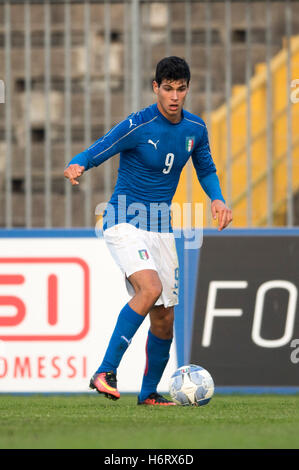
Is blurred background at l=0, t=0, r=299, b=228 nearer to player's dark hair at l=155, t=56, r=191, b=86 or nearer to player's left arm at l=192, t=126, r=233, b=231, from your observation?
player's left arm at l=192, t=126, r=233, b=231

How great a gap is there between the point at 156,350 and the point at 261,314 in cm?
168

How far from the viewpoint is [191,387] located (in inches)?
214

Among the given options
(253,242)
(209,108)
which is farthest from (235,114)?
(253,242)

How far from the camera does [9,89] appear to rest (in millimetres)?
7855

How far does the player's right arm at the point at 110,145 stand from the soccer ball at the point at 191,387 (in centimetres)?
117

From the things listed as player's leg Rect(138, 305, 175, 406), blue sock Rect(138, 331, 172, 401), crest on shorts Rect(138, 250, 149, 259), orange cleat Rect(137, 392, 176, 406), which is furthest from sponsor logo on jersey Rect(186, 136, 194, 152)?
orange cleat Rect(137, 392, 176, 406)

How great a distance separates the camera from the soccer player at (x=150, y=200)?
Result: 17.1ft

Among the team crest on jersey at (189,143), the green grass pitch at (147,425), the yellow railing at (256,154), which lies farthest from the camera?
the yellow railing at (256,154)

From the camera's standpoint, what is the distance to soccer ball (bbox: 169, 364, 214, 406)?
17.9ft

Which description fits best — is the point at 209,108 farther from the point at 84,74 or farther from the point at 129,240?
the point at 129,240

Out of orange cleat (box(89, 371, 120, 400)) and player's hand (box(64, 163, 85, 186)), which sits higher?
player's hand (box(64, 163, 85, 186))

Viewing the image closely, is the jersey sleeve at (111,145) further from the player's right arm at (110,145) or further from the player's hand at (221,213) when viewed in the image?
the player's hand at (221,213)

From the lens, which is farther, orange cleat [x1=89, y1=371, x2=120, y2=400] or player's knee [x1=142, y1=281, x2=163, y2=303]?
player's knee [x1=142, y1=281, x2=163, y2=303]

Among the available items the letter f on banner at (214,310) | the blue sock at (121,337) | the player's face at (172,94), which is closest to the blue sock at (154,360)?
the blue sock at (121,337)
